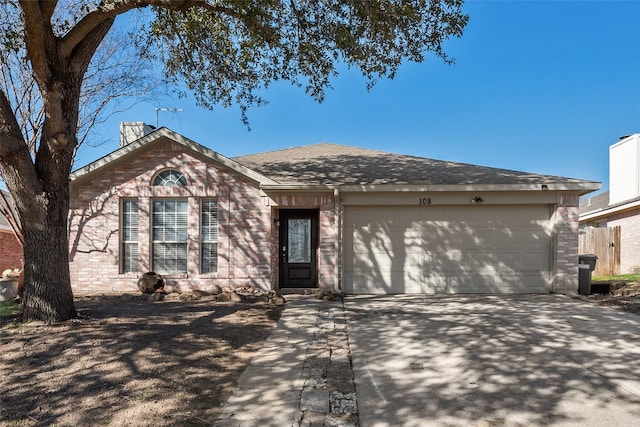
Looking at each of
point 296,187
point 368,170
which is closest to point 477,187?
point 368,170

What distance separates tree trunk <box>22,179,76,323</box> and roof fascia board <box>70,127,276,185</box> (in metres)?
3.87

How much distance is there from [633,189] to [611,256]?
13.0 feet

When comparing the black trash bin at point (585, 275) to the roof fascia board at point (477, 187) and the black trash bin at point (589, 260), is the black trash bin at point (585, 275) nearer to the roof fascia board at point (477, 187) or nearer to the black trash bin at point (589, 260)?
the black trash bin at point (589, 260)

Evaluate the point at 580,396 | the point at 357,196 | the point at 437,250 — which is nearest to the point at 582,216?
the point at 437,250

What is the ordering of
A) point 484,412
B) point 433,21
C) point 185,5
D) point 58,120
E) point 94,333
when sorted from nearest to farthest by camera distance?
point 484,412 < point 94,333 < point 58,120 < point 185,5 < point 433,21

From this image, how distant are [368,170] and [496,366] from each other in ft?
23.0

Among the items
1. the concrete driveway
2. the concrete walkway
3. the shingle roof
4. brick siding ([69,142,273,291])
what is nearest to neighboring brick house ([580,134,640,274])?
the shingle roof

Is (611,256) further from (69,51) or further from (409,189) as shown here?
(69,51)

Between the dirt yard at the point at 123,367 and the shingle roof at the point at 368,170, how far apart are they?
4.61 meters

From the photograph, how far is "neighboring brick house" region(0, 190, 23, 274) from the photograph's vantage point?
16.5 metres

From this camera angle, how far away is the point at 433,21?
7.48m

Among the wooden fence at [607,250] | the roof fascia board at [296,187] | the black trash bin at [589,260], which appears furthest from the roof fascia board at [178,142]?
the wooden fence at [607,250]

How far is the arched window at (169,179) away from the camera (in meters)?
9.76

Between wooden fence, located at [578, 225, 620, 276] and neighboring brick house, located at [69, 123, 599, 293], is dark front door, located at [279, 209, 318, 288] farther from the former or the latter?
wooden fence, located at [578, 225, 620, 276]
